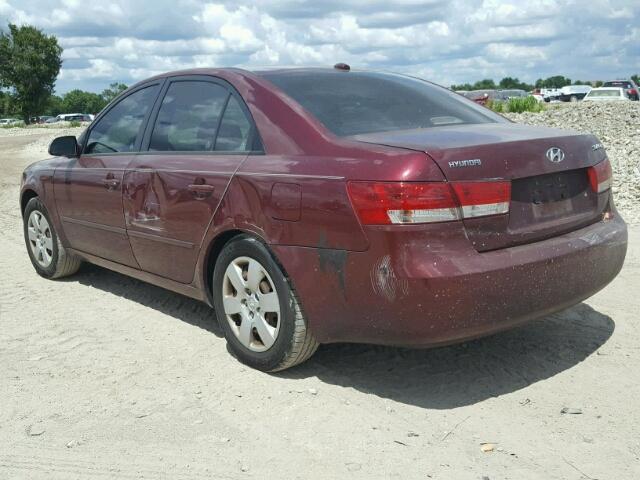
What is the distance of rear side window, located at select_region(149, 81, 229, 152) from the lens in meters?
4.48

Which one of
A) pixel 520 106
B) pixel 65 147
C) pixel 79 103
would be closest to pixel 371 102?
pixel 65 147

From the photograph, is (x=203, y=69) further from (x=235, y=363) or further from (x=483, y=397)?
(x=483, y=397)

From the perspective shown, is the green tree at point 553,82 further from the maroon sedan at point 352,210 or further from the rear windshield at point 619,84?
the maroon sedan at point 352,210

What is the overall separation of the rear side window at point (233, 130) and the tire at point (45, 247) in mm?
2409

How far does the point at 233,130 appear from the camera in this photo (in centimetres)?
430

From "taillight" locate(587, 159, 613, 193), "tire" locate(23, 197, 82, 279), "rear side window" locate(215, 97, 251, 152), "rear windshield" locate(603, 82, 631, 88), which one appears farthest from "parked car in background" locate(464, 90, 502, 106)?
"rear side window" locate(215, 97, 251, 152)

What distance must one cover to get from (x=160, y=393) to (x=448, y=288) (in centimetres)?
163

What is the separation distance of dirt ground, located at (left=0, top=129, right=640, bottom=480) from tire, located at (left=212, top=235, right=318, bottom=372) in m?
0.14

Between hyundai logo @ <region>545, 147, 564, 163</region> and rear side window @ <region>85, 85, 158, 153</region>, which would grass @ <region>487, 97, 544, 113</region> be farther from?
hyundai logo @ <region>545, 147, 564, 163</region>

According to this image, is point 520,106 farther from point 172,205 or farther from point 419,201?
point 419,201

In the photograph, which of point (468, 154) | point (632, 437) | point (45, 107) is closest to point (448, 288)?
point (468, 154)

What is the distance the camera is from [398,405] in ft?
12.2

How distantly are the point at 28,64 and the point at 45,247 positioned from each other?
187 ft

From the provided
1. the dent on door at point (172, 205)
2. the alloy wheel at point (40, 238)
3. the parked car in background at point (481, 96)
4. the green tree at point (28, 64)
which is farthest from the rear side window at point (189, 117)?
the green tree at point (28, 64)
